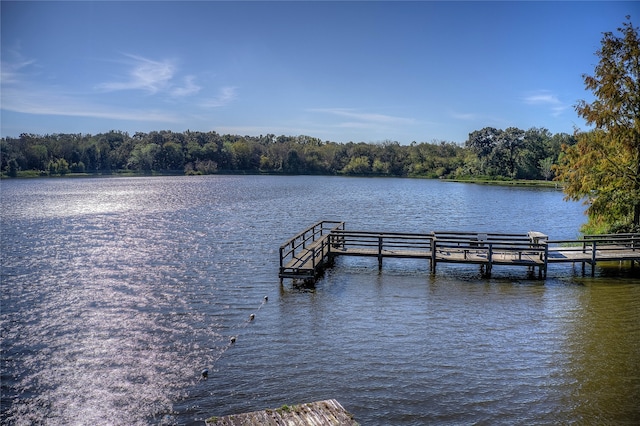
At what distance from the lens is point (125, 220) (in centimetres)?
4322

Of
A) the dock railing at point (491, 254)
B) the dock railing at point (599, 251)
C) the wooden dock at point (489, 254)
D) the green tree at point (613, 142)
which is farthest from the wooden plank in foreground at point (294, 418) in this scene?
the green tree at point (613, 142)

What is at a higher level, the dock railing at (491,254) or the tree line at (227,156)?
the tree line at (227,156)

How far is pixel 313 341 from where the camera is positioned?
44.9ft

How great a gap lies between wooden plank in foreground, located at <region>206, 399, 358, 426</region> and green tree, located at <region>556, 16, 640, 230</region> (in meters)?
21.9

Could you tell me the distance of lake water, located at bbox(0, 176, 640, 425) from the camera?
34.3 ft

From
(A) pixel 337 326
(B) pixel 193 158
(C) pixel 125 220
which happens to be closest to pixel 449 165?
(B) pixel 193 158

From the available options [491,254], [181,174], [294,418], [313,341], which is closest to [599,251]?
[491,254]

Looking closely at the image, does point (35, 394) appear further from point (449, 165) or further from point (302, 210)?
point (449, 165)

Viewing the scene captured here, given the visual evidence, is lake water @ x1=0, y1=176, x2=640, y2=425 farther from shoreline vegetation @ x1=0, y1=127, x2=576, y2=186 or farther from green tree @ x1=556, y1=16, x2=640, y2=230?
shoreline vegetation @ x1=0, y1=127, x2=576, y2=186

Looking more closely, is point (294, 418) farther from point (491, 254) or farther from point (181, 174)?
point (181, 174)

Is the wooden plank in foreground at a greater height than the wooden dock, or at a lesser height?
lesser

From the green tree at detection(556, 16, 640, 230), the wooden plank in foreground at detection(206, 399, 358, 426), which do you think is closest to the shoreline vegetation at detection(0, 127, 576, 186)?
the green tree at detection(556, 16, 640, 230)

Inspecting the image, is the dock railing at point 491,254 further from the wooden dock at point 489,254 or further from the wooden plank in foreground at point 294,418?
the wooden plank in foreground at point 294,418

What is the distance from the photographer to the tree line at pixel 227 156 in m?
139
